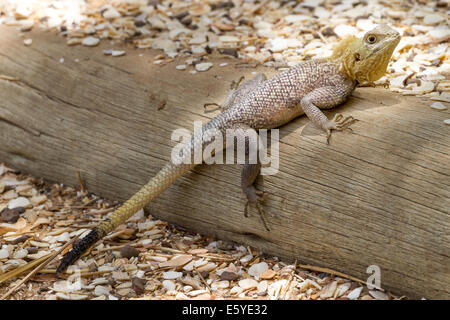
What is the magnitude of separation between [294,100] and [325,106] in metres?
0.19

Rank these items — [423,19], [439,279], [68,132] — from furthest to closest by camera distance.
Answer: [423,19] < [68,132] < [439,279]

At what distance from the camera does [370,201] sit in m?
2.70

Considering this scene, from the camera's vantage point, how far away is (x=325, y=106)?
3.12m

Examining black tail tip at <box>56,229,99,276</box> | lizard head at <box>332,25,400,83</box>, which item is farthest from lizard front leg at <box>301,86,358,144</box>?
black tail tip at <box>56,229,99,276</box>

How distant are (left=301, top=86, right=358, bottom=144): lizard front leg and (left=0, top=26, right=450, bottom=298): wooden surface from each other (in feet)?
0.18

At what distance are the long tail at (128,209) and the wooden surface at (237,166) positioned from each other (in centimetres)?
21

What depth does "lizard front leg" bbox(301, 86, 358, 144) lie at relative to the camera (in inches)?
117

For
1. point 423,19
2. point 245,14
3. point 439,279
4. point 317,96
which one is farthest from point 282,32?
point 439,279

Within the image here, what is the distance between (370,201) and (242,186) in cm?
74

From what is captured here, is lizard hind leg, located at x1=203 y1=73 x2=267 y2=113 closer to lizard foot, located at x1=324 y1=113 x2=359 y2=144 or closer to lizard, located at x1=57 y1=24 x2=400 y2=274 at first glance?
lizard, located at x1=57 y1=24 x2=400 y2=274

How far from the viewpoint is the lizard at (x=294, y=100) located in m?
3.00

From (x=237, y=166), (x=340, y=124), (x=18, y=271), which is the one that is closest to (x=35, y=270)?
(x=18, y=271)

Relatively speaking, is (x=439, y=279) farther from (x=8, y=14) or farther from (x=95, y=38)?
(x=8, y=14)

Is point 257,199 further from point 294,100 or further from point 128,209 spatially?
point 128,209
